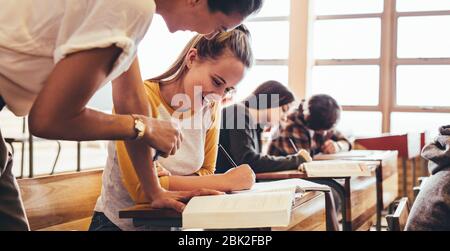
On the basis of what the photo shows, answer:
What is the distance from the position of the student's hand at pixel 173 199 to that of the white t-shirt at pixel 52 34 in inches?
12.4

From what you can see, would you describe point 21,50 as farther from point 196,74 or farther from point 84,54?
point 196,74

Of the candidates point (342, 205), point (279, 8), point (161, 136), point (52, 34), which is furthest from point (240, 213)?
point (279, 8)

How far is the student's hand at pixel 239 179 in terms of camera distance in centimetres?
125

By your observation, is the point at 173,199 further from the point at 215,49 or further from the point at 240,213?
the point at 215,49

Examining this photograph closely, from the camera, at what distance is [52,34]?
0.76m

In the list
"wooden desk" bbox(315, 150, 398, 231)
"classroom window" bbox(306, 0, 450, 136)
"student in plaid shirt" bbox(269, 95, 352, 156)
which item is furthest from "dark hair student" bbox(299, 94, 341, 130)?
"classroom window" bbox(306, 0, 450, 136)

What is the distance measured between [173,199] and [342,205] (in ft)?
4.96

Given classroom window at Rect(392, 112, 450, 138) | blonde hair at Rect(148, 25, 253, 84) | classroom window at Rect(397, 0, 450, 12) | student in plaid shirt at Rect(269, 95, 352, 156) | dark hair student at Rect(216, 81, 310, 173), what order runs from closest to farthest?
blonde hair at Rect(148, 25, 253, 84), dark hair student at Rect(216, 81, 310, 173), student in plaid shirt at Rect(269, 95, 352, 156), classroom window at Rect(397, 0, 450, 12), classroom window at Rect(392, 112, 450, 138)

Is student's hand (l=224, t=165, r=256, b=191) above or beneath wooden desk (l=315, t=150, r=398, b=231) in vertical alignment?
above

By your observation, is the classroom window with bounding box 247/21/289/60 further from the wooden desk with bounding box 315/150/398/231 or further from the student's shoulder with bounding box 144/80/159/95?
the student's shoulder with bounding box 144/80/159/95

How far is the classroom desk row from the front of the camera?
39.3 inches

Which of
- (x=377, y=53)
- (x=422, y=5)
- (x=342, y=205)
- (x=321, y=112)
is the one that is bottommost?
(x=342, y=205)

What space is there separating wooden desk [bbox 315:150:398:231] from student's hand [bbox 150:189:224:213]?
63.7 inches
